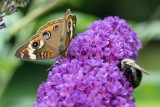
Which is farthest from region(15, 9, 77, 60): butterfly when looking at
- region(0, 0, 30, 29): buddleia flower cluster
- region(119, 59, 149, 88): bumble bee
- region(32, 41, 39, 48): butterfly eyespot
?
region(119, 59, 149, 88): bumble bee

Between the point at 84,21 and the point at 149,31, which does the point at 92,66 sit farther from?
the point at 149,31

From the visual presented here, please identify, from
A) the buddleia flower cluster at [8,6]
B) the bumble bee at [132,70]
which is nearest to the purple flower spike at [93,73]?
the bumble bee at [132,70]

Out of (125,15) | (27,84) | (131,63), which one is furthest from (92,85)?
(125,15)

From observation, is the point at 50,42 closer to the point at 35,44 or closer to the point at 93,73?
the point at 35,44

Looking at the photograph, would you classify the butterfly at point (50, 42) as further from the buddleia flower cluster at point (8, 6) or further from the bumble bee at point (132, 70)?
the bumble bee at point (132, 70)

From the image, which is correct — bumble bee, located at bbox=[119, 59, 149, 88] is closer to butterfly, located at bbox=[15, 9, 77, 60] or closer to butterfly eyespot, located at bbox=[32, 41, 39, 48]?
butterfly, located at bbox=[15, 9, 77, 60]

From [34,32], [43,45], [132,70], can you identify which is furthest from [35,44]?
[34,32]
